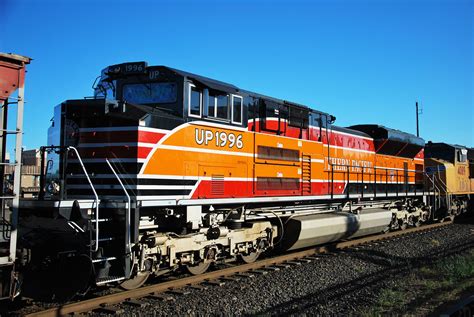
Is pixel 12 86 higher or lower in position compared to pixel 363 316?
higher

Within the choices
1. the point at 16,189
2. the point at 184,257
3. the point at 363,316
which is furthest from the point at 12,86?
the point at 363,316

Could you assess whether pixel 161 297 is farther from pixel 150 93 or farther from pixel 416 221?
pixel 416 221

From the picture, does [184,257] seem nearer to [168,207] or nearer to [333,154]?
[168,207]

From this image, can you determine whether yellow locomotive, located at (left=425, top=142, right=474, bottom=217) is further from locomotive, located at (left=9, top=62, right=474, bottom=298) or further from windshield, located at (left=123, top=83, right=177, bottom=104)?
windshield, located at (left=123, top=83, right=177, bottom=104)

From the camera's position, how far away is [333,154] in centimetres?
1277

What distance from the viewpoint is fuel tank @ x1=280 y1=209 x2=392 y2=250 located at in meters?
10.6

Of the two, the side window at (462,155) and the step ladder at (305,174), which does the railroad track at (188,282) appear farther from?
the side window at (462,155)

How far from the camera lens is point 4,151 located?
526 centimetres

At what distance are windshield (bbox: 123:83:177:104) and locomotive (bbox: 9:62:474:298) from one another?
0.07 ft

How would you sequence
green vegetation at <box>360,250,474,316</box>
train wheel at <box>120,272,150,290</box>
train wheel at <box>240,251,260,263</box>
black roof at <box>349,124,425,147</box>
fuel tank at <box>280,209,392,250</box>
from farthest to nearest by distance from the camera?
black roof at <box>349,124,425,147</box> < fuel tank at <box>280,209,392,250</box> < train wheel at <box>240,251,260,263</box> < train wheel at <box>120,272,150,290</box> < green vegetation at <box>360,250,474,316</box>

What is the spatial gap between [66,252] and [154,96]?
3.25 meters

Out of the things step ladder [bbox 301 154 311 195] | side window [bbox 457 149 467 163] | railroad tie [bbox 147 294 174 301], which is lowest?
railroad tie [bbox 147 294 174 301]

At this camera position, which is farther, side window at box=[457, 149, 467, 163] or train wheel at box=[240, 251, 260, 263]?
side window at box=[457, 149, 467, 163]

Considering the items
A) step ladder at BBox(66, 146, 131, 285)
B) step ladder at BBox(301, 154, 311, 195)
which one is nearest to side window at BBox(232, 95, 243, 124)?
step ladder at BBox(301, 154, 311, 195)
